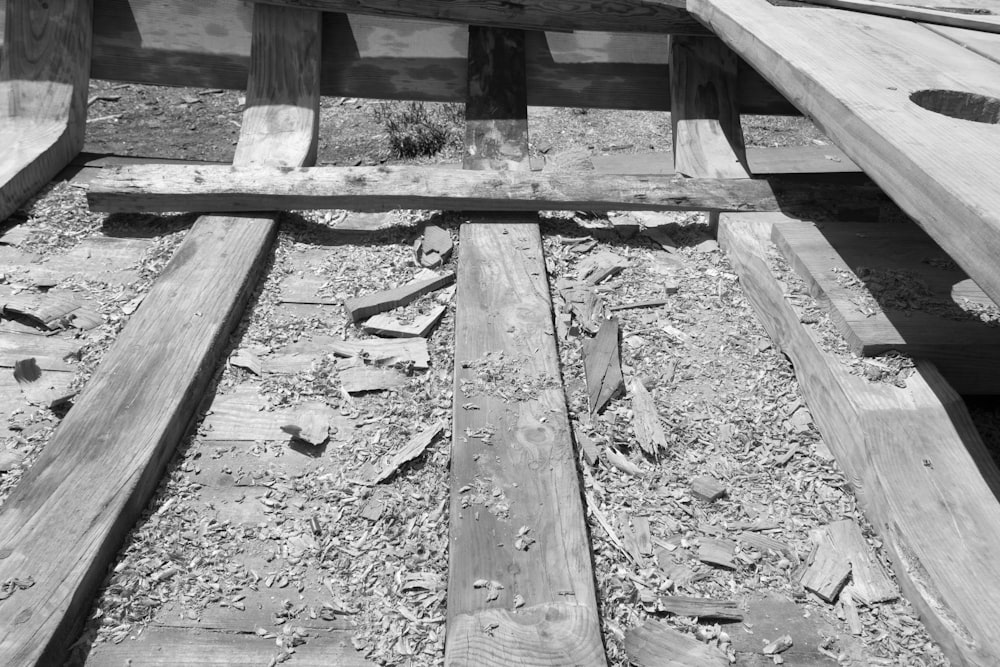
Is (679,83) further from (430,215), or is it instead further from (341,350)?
(341,350)

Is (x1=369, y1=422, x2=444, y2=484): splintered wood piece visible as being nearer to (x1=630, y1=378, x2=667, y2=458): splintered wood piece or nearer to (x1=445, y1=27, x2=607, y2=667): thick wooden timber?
(x1=445, y1=27, x2=607, y2=667): thick wooden timber

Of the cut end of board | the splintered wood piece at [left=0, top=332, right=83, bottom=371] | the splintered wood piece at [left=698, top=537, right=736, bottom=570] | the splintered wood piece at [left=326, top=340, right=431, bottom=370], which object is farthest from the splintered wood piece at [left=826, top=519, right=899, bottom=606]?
the splintered wood piece at [left=0, top=332, right=83, bottom=371]

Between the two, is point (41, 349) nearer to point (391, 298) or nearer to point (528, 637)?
point (391, 298)

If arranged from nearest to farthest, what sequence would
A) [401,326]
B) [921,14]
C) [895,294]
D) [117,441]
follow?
[117,441], [895,294], [401,326], [921,14]

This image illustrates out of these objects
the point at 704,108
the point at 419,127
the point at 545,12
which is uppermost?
the point at 545,12

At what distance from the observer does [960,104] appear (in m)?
2.17

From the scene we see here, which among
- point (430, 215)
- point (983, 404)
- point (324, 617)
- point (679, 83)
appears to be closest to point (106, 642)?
point (324, 617)

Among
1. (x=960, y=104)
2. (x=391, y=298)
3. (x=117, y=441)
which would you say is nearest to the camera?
(x=117, y=441)

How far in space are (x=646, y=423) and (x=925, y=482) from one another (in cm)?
69

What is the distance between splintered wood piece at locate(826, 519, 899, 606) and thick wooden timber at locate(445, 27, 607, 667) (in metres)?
0.61

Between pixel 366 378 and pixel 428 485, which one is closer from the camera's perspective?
pixel 428 485

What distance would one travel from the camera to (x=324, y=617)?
176 cm

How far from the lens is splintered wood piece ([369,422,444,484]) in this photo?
6.97 feet

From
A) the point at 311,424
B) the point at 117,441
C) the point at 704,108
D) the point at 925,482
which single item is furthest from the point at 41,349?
the point at 704,108
